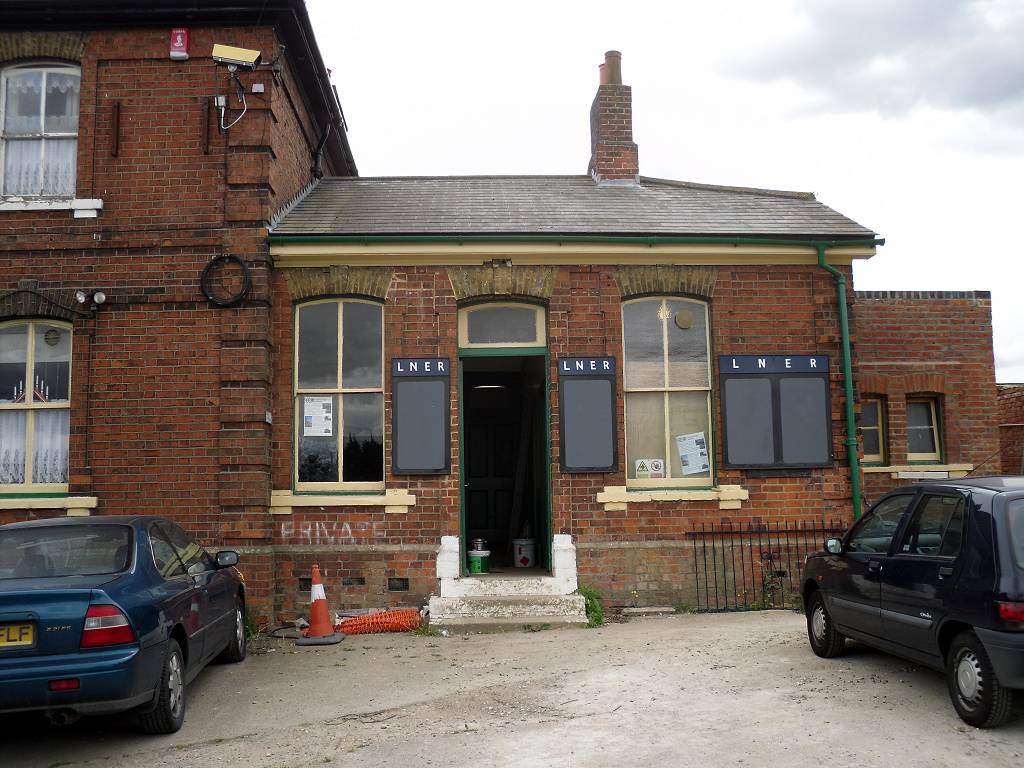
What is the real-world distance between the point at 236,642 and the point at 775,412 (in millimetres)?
6539

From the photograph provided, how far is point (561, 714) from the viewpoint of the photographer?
6219 mm

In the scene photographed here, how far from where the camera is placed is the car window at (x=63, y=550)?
19.7 ft

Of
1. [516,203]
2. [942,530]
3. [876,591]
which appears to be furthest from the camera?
[516,203]

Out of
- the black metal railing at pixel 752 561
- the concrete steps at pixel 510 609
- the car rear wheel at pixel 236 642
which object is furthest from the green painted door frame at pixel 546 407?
the car rear wheel at pixel 236 642

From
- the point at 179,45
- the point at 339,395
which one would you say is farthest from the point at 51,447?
the point at 179,45

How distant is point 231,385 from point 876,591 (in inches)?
276

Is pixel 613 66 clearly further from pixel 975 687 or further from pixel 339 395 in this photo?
pixel 975 687

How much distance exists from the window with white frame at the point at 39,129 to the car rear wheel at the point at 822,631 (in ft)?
30.4

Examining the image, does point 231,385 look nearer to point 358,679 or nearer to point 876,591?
point 358,679

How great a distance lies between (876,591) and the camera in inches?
258

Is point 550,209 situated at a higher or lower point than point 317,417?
higher

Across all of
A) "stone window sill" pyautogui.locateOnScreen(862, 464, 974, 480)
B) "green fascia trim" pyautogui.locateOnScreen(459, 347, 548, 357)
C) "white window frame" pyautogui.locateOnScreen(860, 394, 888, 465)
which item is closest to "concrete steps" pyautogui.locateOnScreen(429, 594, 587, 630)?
"green fascia trim" pyautogui.locateOnScreen(459, 347, 548, 357)

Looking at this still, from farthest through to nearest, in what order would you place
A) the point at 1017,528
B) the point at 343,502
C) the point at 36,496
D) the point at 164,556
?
the point at 343,502, the point at 36,496, the point at 164,556, the point at 1017,528

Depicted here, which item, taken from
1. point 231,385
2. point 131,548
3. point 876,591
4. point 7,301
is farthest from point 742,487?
point 7,301
